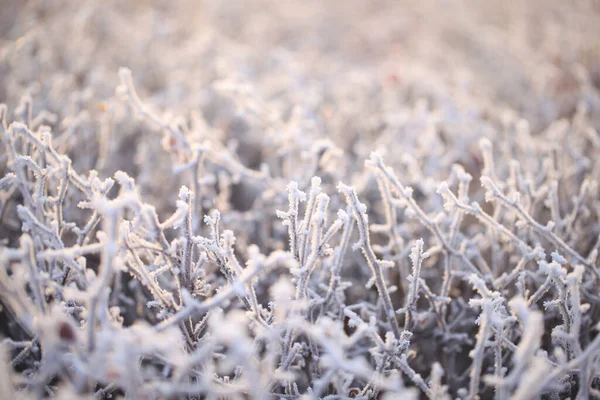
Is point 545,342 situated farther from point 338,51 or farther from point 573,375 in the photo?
point 338,51

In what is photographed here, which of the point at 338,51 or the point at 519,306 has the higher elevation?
the point at 338,51

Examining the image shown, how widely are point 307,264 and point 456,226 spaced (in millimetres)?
622

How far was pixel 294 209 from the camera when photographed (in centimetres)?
114

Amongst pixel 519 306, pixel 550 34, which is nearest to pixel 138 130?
pixel 519 306

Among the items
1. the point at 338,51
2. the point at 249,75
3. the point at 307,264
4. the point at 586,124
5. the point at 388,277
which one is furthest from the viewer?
the point at 338,51

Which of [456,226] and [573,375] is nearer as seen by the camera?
[573,375]

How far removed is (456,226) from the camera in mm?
1430

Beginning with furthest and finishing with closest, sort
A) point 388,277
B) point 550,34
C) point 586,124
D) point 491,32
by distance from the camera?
1. point 491,32
2. point 550,34
3. point 586,124
4. point 388,277

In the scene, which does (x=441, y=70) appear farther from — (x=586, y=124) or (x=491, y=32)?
(x=586, y=124)

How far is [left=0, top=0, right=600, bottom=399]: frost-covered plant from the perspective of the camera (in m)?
0.94

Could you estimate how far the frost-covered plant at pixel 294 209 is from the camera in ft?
3.09

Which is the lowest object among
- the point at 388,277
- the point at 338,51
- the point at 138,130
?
the point at 388,277

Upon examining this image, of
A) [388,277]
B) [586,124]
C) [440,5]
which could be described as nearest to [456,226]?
[388,277]

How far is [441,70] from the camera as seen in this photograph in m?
3.67
